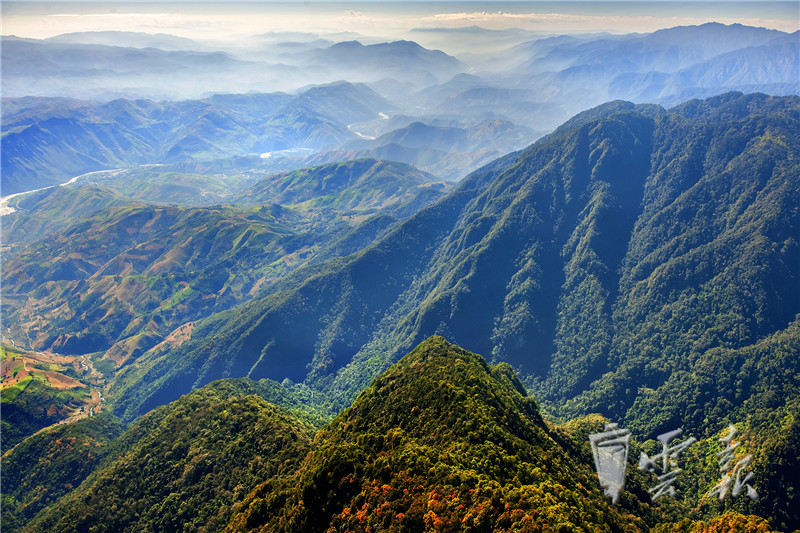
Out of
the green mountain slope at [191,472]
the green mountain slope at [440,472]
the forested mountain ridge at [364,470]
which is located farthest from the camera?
the green mountain slope at [191,472]

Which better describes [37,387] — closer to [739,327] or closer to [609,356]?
[609,356]

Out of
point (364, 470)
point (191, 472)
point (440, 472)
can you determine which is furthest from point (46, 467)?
point (440, 472)

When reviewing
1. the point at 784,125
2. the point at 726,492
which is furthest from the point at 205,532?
the point at 784,125

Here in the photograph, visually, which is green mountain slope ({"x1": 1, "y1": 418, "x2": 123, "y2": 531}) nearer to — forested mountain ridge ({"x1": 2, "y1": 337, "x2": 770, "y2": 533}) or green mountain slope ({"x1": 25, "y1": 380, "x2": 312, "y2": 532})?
forested mountain ridge ({"x1": 2, "y1": 337, "x2": 770, "y2": 533})

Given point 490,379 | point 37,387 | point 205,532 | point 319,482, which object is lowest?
point 37,387

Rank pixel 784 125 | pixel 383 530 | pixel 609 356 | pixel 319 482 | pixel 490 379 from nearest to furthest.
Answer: pixel 383 530 < pixel 319 482 < pixel 490 379 < pixel 609 356 < pixel 784 125

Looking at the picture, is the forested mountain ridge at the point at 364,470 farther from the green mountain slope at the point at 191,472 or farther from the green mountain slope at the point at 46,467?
the green mountain slope at the point at 46,467

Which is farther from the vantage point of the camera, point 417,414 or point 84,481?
point 84,481

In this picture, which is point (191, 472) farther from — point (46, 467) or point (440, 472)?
point (46, 467)

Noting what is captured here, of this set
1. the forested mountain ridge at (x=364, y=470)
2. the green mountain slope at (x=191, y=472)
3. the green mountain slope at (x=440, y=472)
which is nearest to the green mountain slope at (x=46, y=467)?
the forested mountain ridge at (x=364, y=470)
